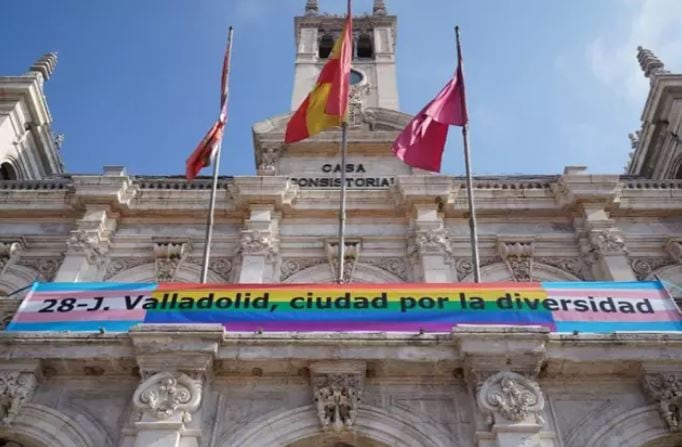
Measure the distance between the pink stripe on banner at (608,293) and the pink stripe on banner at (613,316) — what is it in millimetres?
424

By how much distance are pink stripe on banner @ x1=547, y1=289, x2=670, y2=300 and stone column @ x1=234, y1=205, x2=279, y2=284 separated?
739 cm

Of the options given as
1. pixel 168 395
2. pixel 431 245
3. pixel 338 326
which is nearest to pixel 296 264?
pixel 431 245

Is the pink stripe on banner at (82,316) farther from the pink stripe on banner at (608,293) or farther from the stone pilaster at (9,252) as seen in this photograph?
the pink stripe on banner at (608,293)

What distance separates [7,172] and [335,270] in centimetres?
1327

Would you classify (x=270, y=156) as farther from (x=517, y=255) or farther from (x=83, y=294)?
(x=83, y=294)

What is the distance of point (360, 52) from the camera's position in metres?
31.5

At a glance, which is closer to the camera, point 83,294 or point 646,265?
point 83,294

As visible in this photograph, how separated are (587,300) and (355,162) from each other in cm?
1071

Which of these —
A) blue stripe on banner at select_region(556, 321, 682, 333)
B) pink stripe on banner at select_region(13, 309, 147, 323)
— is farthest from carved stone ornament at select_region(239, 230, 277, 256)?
blue stripe on banner at select_region(556, 321, 682, 333)

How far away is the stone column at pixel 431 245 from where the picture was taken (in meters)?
16.4

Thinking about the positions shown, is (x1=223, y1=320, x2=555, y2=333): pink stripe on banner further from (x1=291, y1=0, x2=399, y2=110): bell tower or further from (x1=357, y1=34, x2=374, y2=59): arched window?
(x1=357, y1=34, x2=374, y2=59): arched window

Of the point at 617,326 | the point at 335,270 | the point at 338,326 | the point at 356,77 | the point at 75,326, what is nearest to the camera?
the point at 338,326

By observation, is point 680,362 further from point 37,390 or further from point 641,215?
point 37,390

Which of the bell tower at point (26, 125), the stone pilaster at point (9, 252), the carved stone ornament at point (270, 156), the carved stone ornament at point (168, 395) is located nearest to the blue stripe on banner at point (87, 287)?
the carved stone ornament at point (168, 395)
